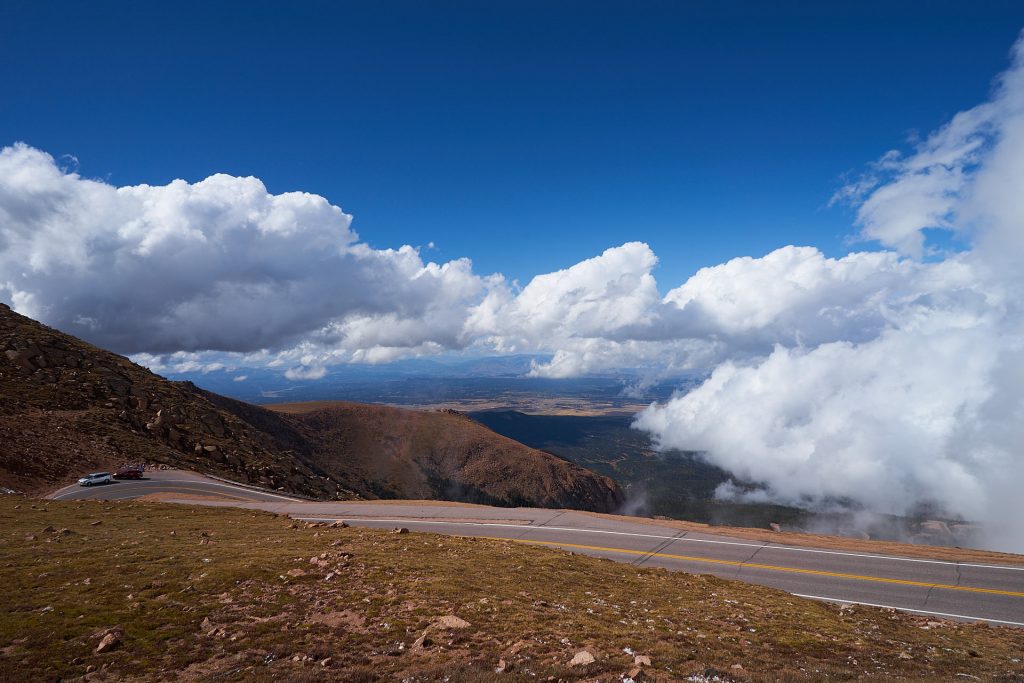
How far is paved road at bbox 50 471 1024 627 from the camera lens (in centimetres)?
2189

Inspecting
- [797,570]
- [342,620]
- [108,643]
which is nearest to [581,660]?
[342,620]

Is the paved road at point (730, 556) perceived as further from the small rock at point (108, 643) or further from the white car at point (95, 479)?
the small rock at point (108, 643)

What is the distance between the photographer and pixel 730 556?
2767 centimetres

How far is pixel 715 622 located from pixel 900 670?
508cm

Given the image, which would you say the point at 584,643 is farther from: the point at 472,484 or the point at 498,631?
the point at 472,484

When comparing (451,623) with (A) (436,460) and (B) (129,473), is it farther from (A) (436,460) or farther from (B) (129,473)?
(A) (436,460)

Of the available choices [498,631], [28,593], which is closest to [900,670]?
[498,631]

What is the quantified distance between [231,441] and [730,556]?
3159 inches

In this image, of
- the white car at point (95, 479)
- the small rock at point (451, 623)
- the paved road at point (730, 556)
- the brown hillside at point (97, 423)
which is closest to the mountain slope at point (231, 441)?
the brown hillside at point (97, 423)

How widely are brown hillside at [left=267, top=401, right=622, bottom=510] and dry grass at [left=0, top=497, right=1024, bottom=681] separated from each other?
318ft

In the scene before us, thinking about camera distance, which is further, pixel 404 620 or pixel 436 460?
pixel 436 460

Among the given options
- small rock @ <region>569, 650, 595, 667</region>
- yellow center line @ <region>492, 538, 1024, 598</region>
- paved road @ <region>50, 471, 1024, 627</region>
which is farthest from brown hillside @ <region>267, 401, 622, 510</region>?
small rock @ <region>569, 650, 595, 667</region>

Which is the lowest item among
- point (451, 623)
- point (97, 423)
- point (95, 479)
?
point (95, 479)

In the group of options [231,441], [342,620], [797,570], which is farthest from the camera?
[231,441]
